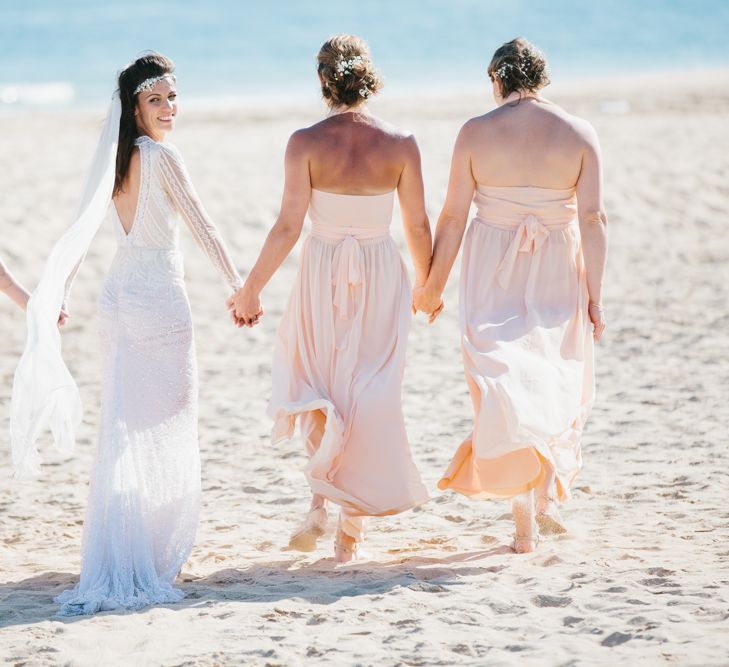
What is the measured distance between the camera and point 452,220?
503 centimetres

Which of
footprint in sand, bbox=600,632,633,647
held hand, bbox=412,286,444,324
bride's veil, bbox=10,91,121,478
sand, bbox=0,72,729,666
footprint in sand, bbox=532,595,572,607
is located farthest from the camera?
held hand, bbox=412,286,444,324

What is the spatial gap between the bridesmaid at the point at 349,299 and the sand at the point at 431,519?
0.45 m

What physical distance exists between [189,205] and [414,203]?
968mm

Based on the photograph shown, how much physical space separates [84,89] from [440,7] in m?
28.7

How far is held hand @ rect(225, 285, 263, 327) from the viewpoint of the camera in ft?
16.7

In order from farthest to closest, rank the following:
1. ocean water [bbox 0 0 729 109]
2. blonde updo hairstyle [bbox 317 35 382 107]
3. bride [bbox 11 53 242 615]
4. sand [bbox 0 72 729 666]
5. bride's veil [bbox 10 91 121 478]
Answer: ocean water [bbox 0 0 729 109]
blonde updo hairstyle [bbox 317 35 382 107]
bride [bbox 11 53 242 615]
bride's veil [bbox 10 91 121 478]
sand [bbox 0 72 729 666]

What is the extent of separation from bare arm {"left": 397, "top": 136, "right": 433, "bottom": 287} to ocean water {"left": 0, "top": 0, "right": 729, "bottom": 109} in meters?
25.7

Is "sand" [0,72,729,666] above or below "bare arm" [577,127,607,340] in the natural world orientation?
below

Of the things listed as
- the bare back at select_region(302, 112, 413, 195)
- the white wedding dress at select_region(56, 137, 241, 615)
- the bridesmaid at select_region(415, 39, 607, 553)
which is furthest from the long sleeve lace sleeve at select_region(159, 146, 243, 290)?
the bridesmaid at select_region(415, 39, 607, 553)

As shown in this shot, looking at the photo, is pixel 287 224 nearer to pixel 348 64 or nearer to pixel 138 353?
pixel 348 64

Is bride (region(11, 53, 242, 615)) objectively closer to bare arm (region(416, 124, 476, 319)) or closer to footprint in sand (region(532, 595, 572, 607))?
bare arm (region(416, 124, 476, 319))

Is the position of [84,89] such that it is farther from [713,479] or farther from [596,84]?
[713,479]

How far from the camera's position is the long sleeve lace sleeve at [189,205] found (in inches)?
182

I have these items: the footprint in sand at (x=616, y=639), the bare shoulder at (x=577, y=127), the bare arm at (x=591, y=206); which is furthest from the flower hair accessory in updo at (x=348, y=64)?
the footprint in sand at (x=616, y=639)
